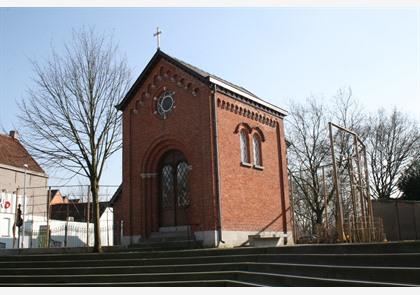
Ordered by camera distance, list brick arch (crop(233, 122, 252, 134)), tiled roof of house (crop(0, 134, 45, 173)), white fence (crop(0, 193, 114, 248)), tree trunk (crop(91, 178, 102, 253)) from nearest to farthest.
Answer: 1. tree trunk (crop(91, 178, 102, 253))
2. brick arch (crop(233, 122, 252, 134))
3. white fence (crop(0, 193, 114, 248))
4. tiled roof of house (crop(0, 134, 45, 173))

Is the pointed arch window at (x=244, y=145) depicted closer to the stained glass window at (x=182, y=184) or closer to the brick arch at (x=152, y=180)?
the stained glass window at (x=182, y=184)

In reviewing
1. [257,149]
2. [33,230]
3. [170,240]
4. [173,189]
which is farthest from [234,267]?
[33,230]

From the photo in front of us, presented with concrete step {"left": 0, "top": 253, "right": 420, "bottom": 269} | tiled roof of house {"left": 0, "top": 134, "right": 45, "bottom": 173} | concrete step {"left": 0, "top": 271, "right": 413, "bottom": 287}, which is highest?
tiled roof of house {"left": 0, "top": 134, "right": 45, "bottom": 173}

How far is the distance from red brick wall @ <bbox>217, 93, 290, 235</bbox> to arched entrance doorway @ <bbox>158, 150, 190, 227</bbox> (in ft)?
6.39

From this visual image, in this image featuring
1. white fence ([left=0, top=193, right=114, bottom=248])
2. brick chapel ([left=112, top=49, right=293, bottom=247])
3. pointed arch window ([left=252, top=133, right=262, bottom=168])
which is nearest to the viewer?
brick chapel ([left=112, top=49, right=293, bottom=247])

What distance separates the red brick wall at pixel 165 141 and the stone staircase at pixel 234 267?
14.4ft

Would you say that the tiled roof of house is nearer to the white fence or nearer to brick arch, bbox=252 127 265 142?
the white fence

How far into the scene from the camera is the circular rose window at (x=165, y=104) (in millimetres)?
18984

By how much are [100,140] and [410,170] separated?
2687 cm

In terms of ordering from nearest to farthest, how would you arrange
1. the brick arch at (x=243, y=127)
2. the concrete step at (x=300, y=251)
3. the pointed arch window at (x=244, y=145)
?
the concrete step at (x=300, y=251) < the brick arch at (x=243, y=127) < the pointed arch window at (x=244, y=145)

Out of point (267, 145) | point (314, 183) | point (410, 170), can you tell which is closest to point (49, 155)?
point (267, 145)

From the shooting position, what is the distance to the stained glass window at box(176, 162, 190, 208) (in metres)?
18.3

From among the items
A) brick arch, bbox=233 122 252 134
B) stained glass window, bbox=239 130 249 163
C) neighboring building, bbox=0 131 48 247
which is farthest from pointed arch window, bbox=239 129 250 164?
neighboring building, bbox=0 131 48 247

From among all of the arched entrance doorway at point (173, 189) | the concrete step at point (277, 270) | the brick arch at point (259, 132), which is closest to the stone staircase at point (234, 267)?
the concrete step at point (277, 270)
